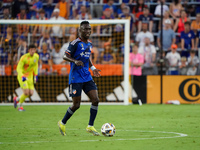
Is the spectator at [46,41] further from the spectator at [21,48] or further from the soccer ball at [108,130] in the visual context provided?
the soccer ball at [108,130]

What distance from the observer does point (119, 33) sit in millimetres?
20531

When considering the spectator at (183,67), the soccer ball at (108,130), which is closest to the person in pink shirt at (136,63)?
the spectator at (183,67)

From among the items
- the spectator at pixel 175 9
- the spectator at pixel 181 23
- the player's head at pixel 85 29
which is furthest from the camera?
the spectator at pixel 175 9

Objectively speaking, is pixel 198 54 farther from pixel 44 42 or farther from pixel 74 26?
pixel 44 42

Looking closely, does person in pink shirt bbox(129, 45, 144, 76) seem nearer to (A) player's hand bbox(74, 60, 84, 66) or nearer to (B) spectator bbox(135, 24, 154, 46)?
(B) spectator bbox(135, 24, 154, 46)

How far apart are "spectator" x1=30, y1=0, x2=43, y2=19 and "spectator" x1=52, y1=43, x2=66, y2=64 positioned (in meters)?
3.02

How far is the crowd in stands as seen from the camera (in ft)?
64.9

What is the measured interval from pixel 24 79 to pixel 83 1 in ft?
26.1

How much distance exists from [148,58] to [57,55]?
4053 millimetres

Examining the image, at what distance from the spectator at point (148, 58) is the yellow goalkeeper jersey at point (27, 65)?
18.3 feet

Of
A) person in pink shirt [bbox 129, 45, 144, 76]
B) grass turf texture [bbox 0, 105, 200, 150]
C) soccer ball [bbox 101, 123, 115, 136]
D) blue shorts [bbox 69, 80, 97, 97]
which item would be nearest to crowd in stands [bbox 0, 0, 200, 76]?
person in pink shirt [bbox 129, 45, 144, 76]

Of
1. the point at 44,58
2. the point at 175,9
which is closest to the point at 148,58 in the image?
the point at 175,9

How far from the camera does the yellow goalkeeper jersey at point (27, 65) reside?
Answer: 53.0ft

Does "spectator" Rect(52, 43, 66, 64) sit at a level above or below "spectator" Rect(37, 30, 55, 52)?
below
